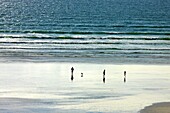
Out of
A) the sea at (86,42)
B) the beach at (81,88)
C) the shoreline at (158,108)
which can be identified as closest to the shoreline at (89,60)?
the sea at (86,42)

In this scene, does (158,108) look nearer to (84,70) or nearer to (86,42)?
(84,70)

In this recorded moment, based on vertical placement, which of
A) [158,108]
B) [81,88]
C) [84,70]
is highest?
[84,70]

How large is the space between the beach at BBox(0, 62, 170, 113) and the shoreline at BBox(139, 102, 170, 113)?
0.44 meters

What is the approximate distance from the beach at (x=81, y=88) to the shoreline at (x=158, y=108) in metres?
0.44

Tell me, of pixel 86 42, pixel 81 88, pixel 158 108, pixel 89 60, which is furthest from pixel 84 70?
pixel 86 42

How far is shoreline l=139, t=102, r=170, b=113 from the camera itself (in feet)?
114

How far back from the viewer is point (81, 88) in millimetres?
41469

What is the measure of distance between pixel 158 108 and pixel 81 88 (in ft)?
25.0

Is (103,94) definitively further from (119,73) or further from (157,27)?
(157,27)

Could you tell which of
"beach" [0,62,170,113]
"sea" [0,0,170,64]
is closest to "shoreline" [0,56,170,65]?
"sea" [0,0,170,64]

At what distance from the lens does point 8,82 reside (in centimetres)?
4359

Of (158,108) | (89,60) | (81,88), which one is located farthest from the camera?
(89,60)

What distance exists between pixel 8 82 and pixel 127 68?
12.8m

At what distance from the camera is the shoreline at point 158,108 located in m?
34.7
